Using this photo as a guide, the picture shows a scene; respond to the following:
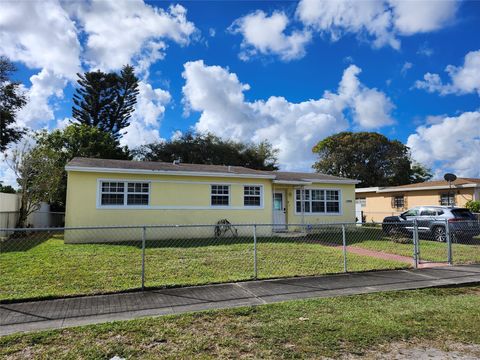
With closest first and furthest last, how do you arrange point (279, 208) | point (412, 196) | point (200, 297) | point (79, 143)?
point (200, 297), point (279, 208), point (412, 196), point (79, 143)

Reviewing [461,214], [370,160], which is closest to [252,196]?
[461,214]

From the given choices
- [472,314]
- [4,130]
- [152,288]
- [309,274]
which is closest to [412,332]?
[472,314]

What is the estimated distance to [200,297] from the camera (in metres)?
6.16

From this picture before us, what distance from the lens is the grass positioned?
13.0ft

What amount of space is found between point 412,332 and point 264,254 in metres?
6.53

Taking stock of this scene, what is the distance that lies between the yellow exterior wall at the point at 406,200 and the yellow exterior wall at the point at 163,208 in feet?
45.2

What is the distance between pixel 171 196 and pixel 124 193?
210cm

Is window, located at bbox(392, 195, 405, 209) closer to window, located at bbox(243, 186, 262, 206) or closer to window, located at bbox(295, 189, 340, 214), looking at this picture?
window, located at bbox(295, 189, 340, 214)

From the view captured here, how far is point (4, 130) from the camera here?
26.2 metres

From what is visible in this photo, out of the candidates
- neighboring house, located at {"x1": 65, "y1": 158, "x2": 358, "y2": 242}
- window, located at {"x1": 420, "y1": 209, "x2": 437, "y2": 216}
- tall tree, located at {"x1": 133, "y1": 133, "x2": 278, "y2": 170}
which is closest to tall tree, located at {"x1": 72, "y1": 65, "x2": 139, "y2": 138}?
tall tree, located at {"x1": 133, "y1": 133, "x2": 278, "y2": 170}

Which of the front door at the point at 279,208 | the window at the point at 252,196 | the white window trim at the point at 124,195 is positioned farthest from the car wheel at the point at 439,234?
the white window trim at the point at 124,195

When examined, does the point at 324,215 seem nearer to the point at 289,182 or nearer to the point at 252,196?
the point at 289,182

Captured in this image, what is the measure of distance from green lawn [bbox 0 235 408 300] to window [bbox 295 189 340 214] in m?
6.48

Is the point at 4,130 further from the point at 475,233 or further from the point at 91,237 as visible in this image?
the point at 475,233
